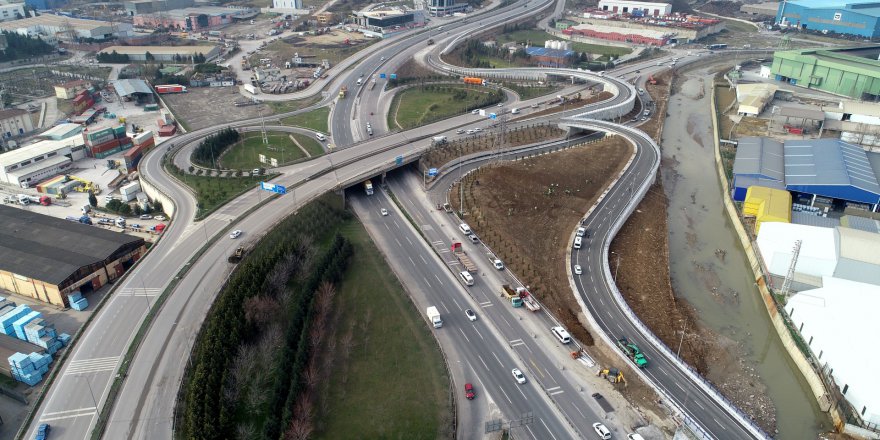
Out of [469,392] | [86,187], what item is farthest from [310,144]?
[469,392]

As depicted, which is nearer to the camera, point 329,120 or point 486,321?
point 486,321

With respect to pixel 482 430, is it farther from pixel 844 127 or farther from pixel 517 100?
pixel 844 127

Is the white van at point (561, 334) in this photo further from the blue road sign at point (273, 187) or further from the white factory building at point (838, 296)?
the blue road sign at point (273, 187)

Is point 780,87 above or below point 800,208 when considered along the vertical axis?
above

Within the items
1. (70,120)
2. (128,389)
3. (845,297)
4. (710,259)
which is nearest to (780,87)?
(710,259)

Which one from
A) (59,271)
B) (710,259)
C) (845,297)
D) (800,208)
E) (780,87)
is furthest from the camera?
(780,87)
